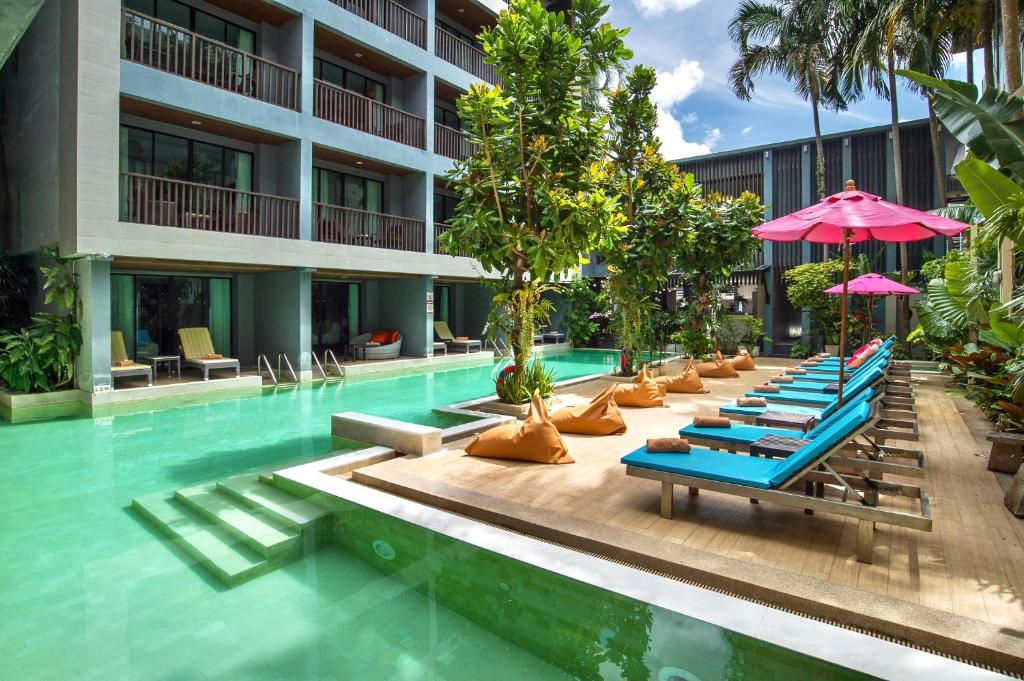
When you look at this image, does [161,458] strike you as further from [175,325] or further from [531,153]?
[175,325]

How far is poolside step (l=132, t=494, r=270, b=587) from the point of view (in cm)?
432

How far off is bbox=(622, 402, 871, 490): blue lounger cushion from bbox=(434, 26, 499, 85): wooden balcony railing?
1831cm

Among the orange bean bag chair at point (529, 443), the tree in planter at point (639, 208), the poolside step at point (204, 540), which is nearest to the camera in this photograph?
the poolside step at point (204, 540)

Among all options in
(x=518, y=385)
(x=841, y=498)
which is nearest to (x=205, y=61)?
(x=518, y=385)

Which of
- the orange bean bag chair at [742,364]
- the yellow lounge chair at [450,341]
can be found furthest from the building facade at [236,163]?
the orange bean bag chair at [742,364]

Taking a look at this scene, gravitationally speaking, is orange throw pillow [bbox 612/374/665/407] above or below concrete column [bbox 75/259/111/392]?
below

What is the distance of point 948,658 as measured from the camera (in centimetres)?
269

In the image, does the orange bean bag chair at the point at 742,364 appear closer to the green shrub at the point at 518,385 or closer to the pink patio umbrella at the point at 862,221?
the green shrub at the point at 518,385

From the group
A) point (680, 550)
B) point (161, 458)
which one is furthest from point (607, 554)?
point (161, 458)

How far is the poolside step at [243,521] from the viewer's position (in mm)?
4620

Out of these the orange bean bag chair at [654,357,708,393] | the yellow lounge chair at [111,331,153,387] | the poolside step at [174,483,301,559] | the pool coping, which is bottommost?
the poolside step at [174,483,301,559]

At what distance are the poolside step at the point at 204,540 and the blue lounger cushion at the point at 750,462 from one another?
3029mm

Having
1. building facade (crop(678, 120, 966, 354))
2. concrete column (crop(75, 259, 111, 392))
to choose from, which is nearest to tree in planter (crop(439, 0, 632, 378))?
concrete column (crop(75, 259, 111, 392))

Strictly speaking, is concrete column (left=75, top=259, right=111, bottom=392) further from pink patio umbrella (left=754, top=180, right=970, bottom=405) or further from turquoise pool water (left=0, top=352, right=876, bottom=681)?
pink patio umbrella (left=754, top=180, right=970, bottom=405)
